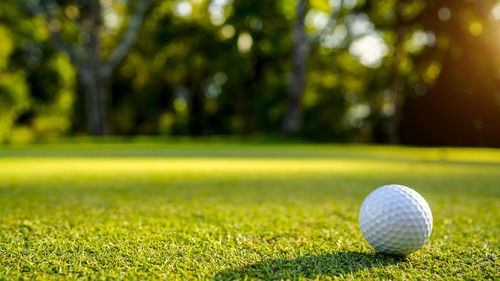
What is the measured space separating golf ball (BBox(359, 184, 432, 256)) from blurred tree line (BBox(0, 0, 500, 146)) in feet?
45.1

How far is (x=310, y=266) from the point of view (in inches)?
53.1

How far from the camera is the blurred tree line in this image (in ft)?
53.0

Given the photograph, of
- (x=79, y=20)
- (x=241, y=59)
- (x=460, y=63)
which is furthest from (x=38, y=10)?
(x=460, y=63)

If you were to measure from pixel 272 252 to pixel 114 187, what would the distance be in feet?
7.41

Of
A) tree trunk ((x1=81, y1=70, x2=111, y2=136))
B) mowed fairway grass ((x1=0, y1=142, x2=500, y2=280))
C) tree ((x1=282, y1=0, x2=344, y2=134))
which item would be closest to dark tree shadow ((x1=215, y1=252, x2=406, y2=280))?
mowed fairway grass ((x1=0, y1=142, x2=500, y2=280))

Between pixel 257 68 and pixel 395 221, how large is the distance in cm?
2446

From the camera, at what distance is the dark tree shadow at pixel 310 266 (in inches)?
49.3


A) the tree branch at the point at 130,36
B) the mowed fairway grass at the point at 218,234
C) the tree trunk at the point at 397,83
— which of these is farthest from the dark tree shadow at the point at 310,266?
the tree trunk at the point at 397,83

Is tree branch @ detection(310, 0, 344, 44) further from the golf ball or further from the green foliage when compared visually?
the golf ball

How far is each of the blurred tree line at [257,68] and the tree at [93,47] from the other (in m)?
0.05

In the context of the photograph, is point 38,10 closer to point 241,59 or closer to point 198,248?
point 241,59

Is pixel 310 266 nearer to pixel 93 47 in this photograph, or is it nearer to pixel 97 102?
pixel 93 47

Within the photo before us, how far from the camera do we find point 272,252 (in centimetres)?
151

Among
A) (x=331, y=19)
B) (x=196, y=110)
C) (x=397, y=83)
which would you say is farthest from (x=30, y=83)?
(x=397, y=83)
